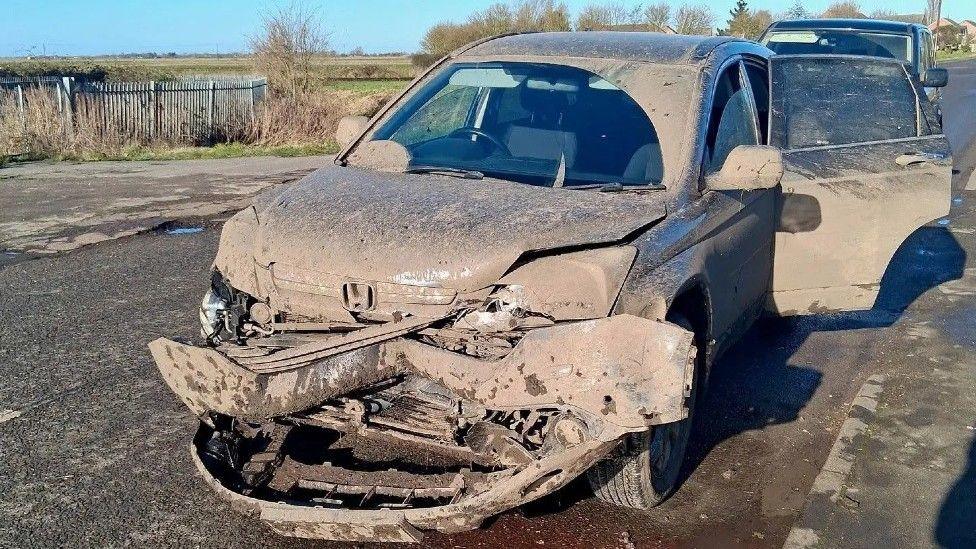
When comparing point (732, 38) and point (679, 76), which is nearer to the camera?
point (679, 76)

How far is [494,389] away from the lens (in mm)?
3105

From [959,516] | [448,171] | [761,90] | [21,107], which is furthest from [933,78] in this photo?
[21,107]

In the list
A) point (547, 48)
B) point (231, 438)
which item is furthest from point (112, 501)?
point (547, 48)

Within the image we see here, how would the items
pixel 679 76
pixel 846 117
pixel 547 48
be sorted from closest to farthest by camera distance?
1. pixel 679 76
2. pixel 547 48
3. pixel 846 117

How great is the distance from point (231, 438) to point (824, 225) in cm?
365

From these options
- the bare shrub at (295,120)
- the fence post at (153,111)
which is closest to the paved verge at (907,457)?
the bare shrub at (295,120)

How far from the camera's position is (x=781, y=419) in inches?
199

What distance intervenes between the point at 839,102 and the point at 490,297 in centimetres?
384

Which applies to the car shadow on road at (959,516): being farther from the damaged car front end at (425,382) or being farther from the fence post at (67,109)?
the fence post at (67,109)

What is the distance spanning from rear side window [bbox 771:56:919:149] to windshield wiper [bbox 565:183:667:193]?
195 centimetres

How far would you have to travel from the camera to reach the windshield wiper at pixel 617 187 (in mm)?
4020

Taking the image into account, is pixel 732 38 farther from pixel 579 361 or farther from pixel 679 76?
pixel 579 361

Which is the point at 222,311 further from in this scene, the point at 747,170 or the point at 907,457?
the point at 907,457

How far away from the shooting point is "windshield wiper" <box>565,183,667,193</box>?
4.02 m
